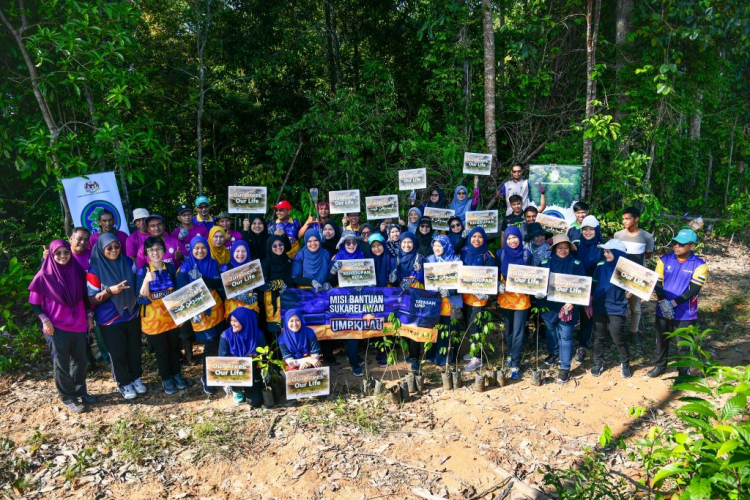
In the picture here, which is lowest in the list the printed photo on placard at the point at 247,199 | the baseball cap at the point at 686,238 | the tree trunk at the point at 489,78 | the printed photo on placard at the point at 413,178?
the baseball cap at the point at 686,238

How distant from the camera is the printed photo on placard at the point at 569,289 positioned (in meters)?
5.91

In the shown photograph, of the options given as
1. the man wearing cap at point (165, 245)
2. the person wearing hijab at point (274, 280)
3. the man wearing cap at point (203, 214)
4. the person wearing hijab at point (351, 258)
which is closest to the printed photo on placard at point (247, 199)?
the man wearing cap at point (203, 214)

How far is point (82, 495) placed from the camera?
14.8 ft

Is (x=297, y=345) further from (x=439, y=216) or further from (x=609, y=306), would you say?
(x=609, y=306)

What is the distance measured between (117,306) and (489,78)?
806 centimetres

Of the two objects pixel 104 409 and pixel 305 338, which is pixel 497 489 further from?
pixel 104 409

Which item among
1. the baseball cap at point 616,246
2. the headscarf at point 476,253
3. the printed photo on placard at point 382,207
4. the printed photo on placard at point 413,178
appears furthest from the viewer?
the printed photo on placard at point 413,178

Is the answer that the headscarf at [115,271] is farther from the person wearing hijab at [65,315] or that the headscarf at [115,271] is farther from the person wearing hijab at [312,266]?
the person wearing hijab at [312,266]

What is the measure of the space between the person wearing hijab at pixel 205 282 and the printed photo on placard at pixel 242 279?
0.31m

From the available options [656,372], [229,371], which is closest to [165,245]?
[229,371]

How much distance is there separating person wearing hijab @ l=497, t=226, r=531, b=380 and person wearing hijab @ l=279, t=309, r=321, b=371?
97.1 inches

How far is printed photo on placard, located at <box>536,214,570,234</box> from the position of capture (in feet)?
24.7

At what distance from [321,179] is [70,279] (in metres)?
6.36

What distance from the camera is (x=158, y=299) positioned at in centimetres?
584
